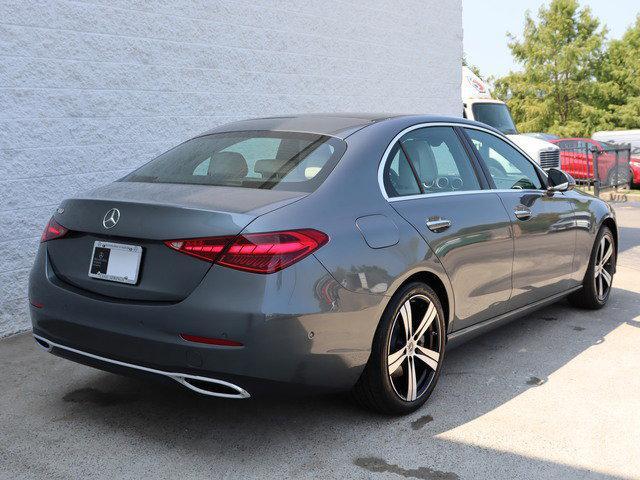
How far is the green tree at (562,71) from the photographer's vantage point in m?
45.6

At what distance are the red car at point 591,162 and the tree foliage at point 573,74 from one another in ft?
81.6

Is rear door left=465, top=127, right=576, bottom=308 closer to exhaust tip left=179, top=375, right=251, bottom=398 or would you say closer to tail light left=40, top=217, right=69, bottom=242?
exhaust tip left=179, top=375, right=251, bottom=398

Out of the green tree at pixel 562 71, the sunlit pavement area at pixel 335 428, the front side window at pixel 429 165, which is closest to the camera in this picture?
the sunlit pavement area at pixel 335 428

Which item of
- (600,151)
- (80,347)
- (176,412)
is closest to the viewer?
(80,347)

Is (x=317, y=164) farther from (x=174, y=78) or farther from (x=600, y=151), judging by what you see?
(x=600, y=151)

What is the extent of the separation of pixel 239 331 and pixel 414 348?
3.93ft

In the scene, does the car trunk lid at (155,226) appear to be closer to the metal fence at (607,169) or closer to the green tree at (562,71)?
the metal fence at (607,169)

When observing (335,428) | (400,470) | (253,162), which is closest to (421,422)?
(335,428)

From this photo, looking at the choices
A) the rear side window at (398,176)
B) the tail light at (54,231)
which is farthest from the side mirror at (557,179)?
the tail light at (54,231)

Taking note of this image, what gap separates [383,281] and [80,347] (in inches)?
55.8

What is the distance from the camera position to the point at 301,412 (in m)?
3.99

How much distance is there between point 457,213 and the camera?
429 cm

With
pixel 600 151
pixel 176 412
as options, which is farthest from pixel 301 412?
pixel 600 151

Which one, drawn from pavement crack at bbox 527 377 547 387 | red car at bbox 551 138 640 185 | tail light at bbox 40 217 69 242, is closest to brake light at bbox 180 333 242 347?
tail light at bbox 40 217 69 242
